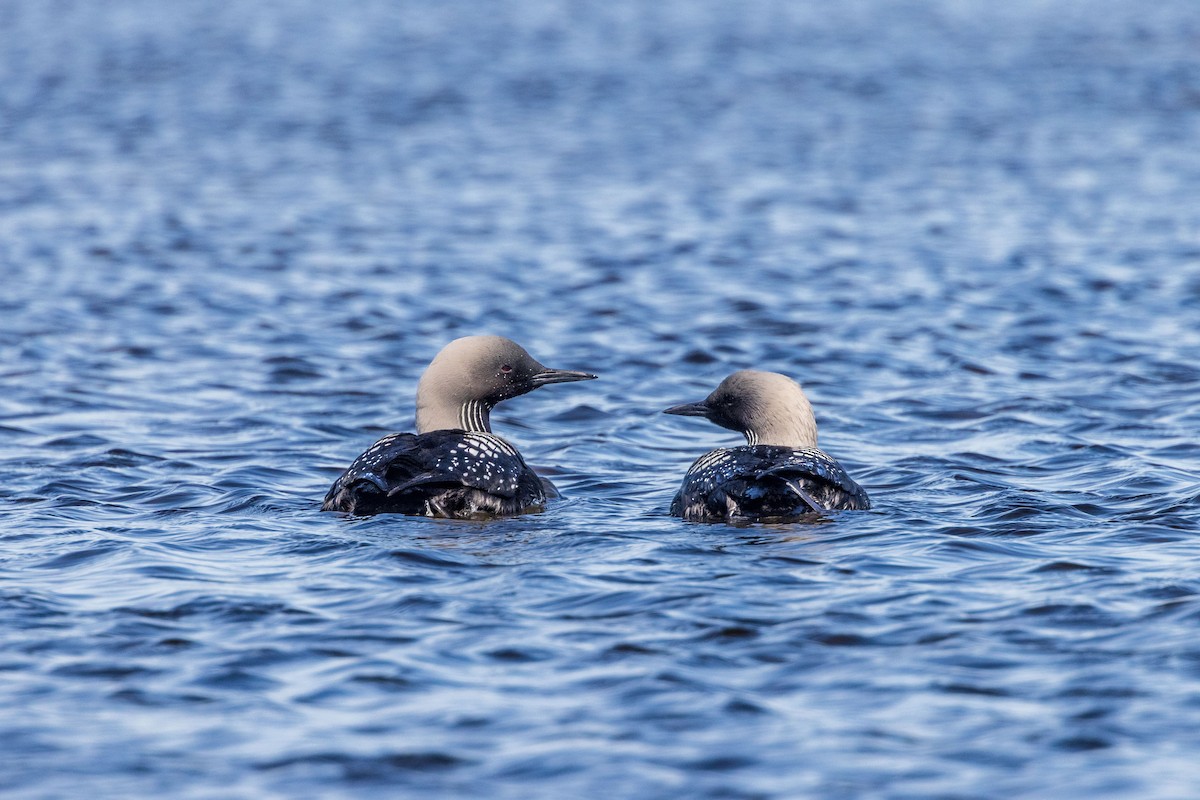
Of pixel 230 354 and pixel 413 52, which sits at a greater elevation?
pixel 413 52

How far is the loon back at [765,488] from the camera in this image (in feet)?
24.0

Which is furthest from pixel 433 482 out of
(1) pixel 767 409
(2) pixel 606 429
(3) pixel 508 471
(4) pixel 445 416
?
(2) pixel 606 429

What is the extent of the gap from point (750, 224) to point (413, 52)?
15.2 m

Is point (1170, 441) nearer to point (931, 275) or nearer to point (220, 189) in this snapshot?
point (931, 275)

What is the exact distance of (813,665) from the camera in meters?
5.39

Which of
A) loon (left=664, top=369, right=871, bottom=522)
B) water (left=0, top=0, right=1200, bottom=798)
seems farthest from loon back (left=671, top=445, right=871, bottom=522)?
water (left=0, top=0, right=1200, bottom=798)

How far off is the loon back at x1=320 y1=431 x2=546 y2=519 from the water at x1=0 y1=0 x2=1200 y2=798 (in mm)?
156

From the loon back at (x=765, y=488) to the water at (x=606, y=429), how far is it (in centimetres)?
12

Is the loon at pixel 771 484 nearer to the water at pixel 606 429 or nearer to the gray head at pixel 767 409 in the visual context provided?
the gray head at pixel 767 409

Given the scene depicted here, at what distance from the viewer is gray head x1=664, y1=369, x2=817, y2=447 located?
8.20 meters

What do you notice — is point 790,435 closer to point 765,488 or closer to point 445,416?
point 765,488

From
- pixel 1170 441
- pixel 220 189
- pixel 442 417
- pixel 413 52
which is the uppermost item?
pixel 413 52

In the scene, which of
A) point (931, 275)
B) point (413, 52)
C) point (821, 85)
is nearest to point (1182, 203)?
point (931, 275)

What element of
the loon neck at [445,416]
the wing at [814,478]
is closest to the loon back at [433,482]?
the loon neck at [445,416]
